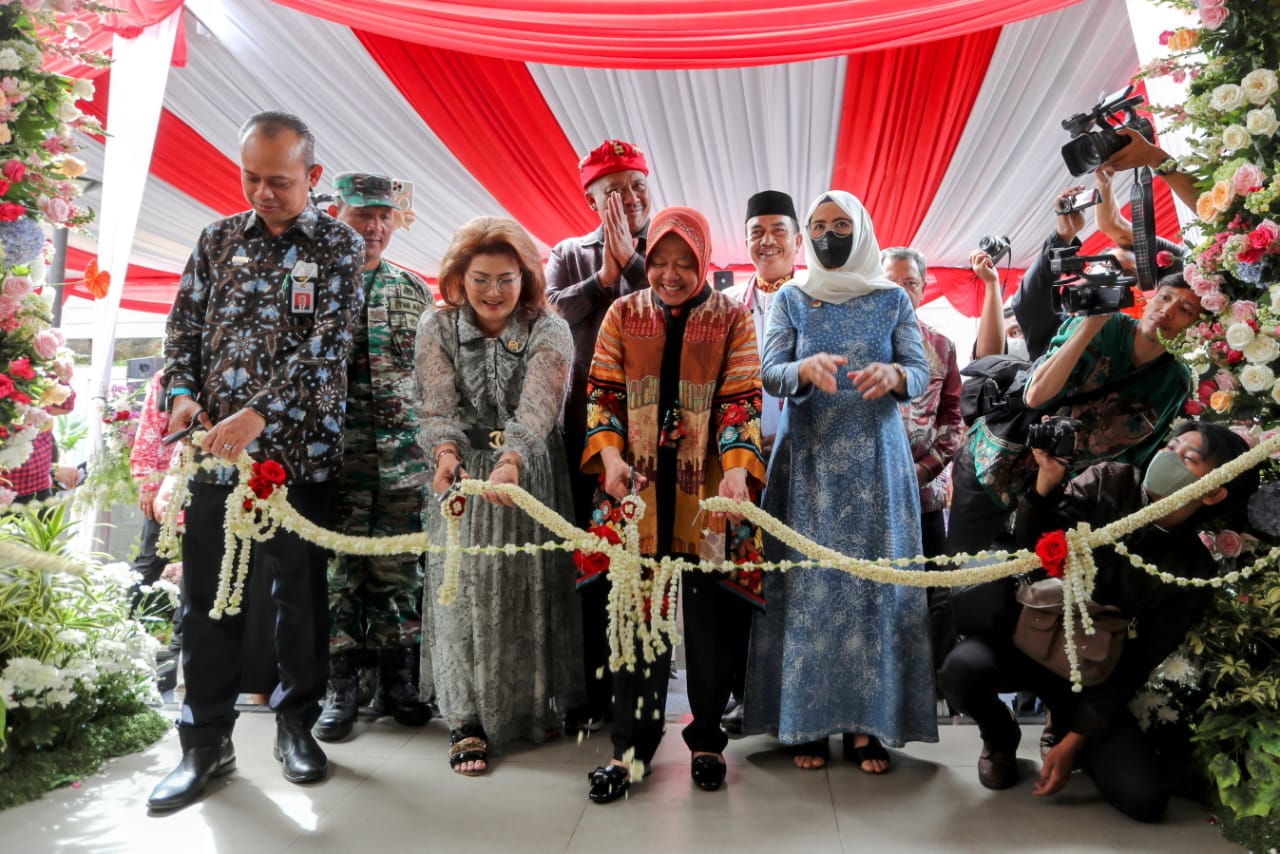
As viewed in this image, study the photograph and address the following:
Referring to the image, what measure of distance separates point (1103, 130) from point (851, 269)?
2.36ft

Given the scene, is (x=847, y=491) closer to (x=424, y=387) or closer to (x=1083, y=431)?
(x=1083, y=431)

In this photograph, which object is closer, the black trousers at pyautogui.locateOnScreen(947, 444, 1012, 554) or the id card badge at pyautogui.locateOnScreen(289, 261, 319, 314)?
the id card badge at pyautogui.locateOnScreen(289, 261, 319, 314)

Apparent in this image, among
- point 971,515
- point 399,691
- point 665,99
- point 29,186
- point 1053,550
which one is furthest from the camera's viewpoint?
point 665,99

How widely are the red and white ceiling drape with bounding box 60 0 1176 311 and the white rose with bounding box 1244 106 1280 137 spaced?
1.26m

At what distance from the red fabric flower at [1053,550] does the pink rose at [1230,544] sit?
63 centimetres

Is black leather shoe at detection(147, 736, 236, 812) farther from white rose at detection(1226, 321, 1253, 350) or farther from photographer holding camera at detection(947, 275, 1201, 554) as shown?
white rose at detection(1226, 321, 1253, 350)

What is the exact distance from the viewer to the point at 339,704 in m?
2.71

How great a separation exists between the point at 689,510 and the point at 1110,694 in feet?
3.63

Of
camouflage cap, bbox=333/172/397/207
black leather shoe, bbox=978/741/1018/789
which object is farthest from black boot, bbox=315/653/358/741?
black leather shoe, bbox=978/741/1018/789

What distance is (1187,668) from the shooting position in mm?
2197

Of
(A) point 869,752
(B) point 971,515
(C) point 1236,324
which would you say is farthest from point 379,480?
(C) point 1236,324

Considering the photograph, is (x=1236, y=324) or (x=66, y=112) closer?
(x=1236, y=324)

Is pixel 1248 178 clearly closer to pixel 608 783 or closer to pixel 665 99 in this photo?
pixel 608 783

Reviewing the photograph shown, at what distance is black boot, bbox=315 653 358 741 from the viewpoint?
2605 millimetres
